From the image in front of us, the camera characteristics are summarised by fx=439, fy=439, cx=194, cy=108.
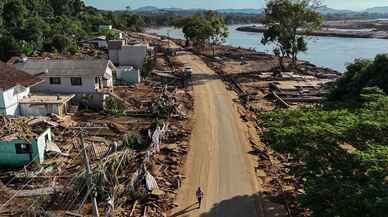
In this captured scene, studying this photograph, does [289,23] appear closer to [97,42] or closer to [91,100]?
[91,100]

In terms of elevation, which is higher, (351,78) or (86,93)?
(351,78)

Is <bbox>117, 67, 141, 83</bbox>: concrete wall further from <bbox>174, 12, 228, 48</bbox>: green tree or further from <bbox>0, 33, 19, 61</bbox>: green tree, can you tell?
<bbox>174, 12, 228, 48</bbox>: green tree

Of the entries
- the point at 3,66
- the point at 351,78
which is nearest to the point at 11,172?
the point at 3,66

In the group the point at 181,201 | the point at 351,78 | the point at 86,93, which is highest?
the point at 351,78

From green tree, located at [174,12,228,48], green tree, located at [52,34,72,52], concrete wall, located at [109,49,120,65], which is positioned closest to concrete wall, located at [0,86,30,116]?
concrete wall, located at [109,49,120,65]

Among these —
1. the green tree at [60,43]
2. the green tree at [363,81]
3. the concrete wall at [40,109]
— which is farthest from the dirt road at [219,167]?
the green tree at [60,43]

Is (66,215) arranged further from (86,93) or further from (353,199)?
(86,93)

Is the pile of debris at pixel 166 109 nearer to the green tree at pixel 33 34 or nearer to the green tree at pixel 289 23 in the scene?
the green tree at pixel 289 23
